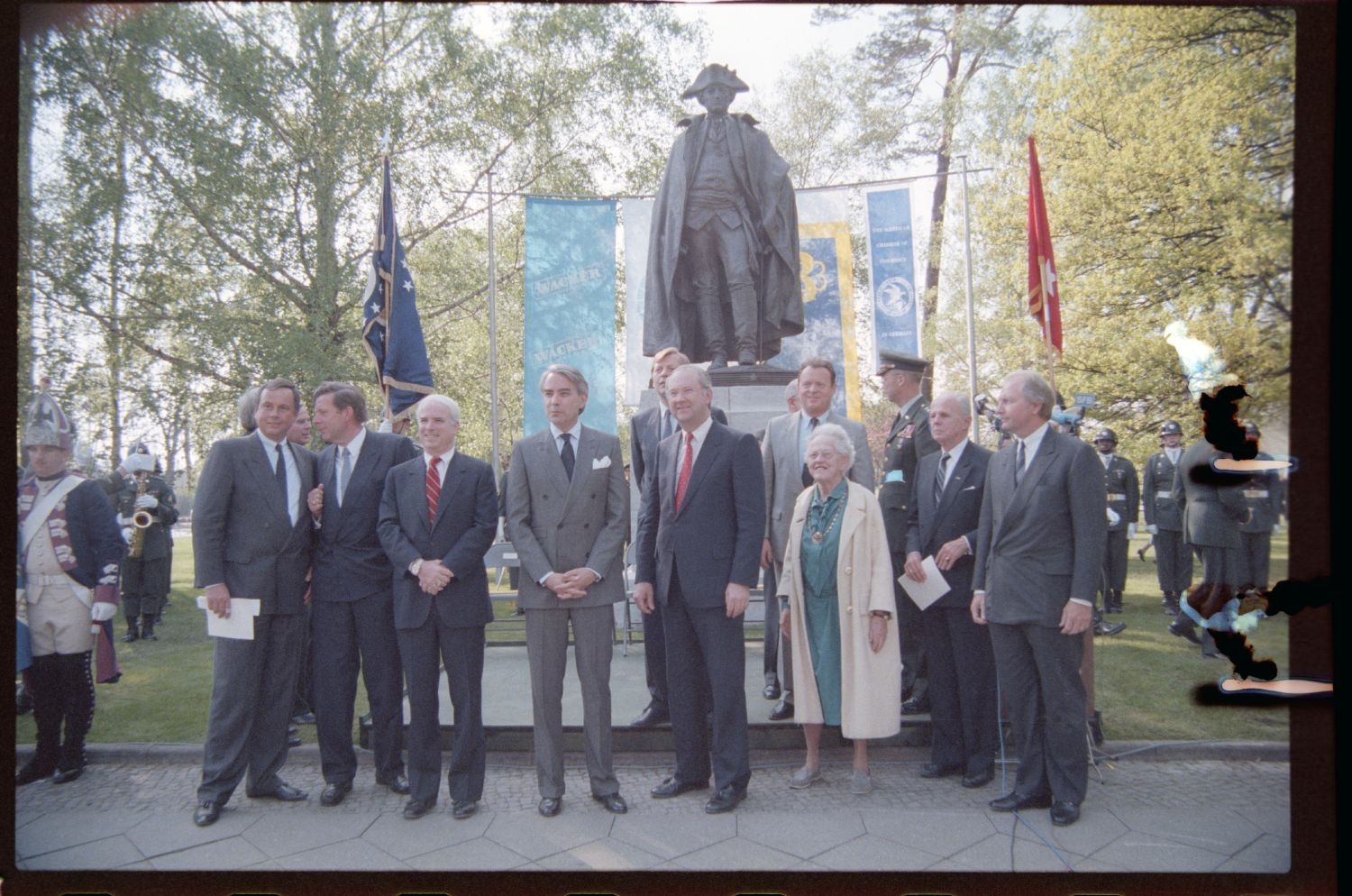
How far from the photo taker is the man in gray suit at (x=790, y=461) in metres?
4.92

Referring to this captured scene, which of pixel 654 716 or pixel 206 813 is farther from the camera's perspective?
pixel 654 716

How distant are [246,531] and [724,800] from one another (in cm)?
273

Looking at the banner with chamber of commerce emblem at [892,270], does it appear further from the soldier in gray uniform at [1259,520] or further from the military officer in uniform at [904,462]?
the military officer in uniform at [904,462]

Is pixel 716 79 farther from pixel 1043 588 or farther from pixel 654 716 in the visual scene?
pixel 654 716

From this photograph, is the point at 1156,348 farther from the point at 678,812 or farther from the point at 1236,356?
the point at 678,812

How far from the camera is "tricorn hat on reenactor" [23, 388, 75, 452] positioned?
15.3ft

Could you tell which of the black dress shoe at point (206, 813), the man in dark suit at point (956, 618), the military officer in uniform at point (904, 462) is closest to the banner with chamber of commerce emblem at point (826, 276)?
the military officer in uniform at point (904, 462)

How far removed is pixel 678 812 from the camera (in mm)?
4137

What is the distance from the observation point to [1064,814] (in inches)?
157

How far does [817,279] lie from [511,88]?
6016 millimetres

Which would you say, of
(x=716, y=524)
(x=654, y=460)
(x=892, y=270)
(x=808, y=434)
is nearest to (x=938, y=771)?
(x=716, y=524)

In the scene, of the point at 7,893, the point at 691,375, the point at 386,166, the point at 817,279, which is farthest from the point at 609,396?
the point at 7,893

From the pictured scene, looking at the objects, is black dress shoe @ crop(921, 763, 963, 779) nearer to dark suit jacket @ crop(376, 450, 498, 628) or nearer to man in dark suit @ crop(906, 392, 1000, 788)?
man in dark suit @ crop(906, 392, 1000, 788)

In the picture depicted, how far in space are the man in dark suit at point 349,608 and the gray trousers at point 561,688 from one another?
78 centimetres
